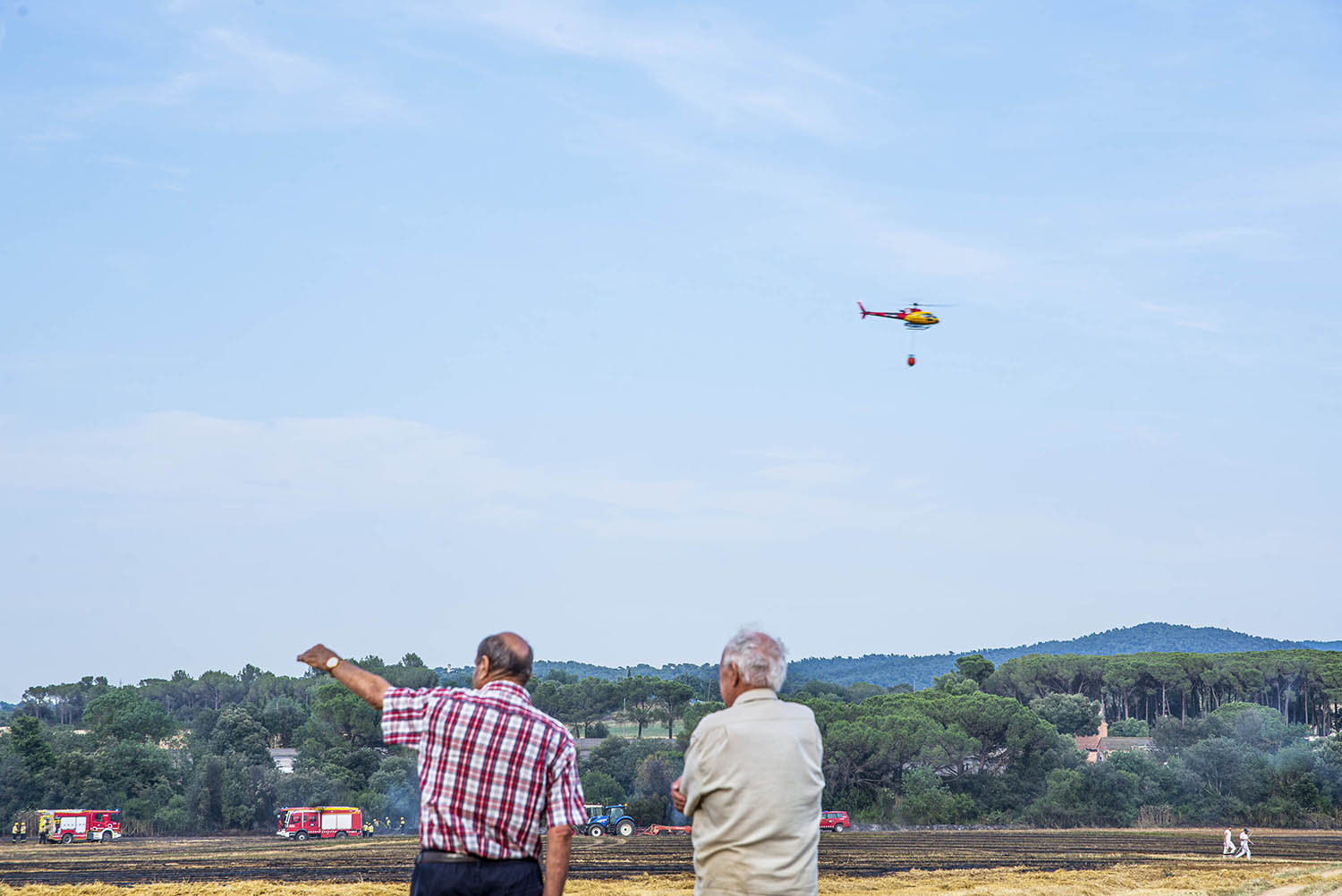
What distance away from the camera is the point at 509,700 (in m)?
5.66

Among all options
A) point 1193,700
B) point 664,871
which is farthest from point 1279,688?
point 664,871

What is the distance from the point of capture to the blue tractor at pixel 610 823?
62.8m

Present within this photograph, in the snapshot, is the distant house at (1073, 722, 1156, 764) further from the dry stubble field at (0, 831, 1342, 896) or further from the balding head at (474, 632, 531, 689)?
the balding head at (474, 632, 531, 689)

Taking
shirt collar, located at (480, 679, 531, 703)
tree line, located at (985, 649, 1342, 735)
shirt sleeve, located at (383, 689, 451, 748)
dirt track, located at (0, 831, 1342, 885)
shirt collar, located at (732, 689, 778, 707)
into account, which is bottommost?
dirt track, located at (0, 831, 1342, 885)

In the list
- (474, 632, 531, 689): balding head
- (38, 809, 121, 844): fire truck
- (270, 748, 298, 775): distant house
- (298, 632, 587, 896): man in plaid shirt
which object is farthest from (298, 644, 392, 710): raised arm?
(270, 748, 298, 775): distant house

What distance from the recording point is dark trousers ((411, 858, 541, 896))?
5477mm

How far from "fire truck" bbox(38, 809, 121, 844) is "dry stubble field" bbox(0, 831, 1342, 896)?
4.82 ft

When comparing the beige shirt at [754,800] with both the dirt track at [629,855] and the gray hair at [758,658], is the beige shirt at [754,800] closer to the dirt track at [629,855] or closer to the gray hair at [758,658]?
the gray hair at [758,658]

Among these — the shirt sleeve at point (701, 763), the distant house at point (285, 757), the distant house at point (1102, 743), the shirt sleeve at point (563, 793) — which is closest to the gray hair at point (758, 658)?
the shirt sleeve at point (701, 763)

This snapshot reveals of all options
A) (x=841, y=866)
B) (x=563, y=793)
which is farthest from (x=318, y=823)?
(x=563, y=793)

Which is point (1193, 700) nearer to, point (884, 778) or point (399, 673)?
point (884, 778)

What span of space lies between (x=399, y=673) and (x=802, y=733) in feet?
394

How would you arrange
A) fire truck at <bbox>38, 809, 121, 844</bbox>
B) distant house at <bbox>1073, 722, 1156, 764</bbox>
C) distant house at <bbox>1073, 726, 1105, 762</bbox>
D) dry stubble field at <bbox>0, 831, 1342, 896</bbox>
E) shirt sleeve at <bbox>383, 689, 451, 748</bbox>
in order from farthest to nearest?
1. distant house at <bbox>1073, 726, 1105, 762</bbox>
2. distant house at <bbox>1073, 722, 1156, 764</bbox>
3. fire truck at <bbox>38, 809, 121, 844</bbox>
4. dry stubble field at <bbox>0, 831, 1342, 896</bbox>
5. shirt sleeve at <bbox>383, 689, 451, 748</bbox>

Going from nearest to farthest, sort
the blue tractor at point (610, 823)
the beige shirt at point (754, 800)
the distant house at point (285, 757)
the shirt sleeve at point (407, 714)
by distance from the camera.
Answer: the beige shirt at point (754, 800)
the shirt sleeve at point (407, 714)
the blue tractor at point (610, 823)
the distant house at point (285, 757)
